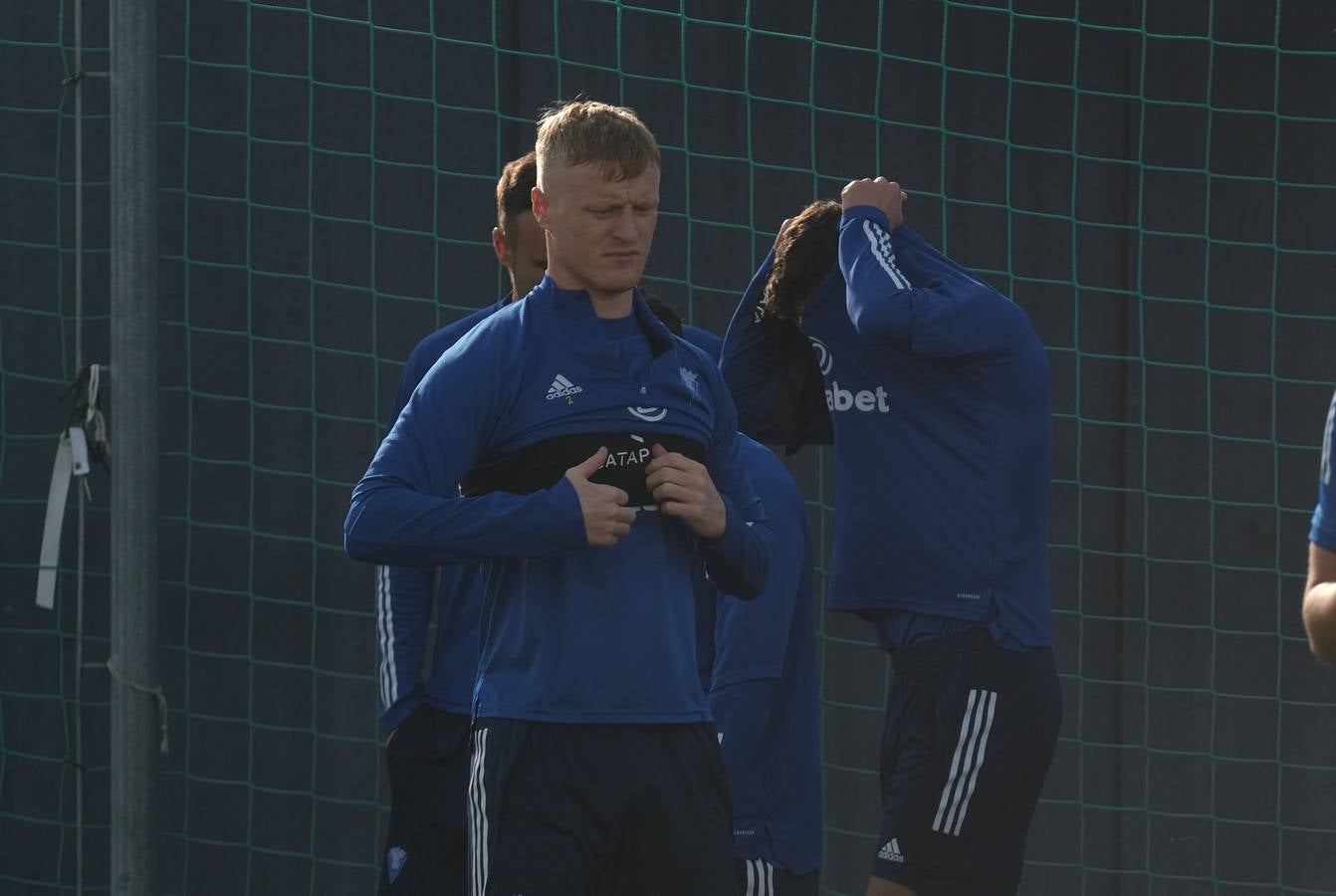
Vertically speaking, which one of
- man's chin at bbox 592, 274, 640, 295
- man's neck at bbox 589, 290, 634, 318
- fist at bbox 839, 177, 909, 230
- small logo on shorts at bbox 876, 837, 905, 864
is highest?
fist at bbox 839, 177, 909, 230

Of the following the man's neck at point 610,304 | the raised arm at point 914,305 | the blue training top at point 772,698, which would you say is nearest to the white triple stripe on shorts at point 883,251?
the raised arm at point 914,305

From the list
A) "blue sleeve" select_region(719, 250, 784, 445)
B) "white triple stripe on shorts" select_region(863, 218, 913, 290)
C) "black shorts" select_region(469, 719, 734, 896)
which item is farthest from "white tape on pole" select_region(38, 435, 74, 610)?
"black shorts" select_region(469, 719, 734, 896)

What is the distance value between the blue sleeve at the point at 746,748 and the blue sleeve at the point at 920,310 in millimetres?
743

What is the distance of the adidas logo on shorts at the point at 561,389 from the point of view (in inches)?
97.9

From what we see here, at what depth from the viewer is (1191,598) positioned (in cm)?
511

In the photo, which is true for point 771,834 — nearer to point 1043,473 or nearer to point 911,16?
point 1043,473

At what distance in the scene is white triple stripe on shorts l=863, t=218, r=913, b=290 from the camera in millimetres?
3449

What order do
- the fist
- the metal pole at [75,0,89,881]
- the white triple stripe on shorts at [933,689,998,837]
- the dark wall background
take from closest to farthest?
the white triple stripe on shorts at [933,689,998,837], the fist, the metal pole at [75,0,89,881], the dark wall background

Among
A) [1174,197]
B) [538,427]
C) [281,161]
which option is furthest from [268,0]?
[538,427]

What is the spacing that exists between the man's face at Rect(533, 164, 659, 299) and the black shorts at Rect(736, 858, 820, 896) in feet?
3.37

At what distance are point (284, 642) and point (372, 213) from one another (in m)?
1.19

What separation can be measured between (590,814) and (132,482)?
182cm

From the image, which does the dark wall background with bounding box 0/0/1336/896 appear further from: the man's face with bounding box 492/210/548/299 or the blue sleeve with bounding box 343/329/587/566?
the blue sleeve with bounding box 343/329/587/566

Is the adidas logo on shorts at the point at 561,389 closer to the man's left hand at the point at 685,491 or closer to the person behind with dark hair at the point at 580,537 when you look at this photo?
the person behind with dark hair at the point at 580,537
